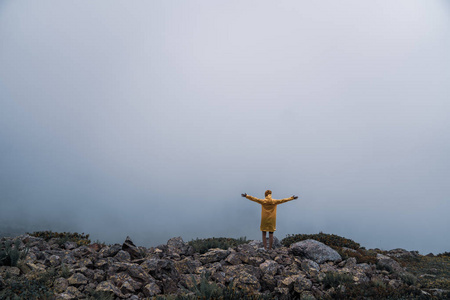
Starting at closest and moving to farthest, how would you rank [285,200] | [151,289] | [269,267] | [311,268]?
[151,289] < [269,267] < [311,268] < [285,200]

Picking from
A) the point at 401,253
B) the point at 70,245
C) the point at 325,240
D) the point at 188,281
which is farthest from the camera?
the point at 401,253

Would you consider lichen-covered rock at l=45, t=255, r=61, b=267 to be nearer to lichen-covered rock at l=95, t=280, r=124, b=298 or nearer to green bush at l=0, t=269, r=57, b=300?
green bush at l=0, t=269, r=57, b=300

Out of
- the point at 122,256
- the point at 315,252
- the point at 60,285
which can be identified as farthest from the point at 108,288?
the point at 315,252

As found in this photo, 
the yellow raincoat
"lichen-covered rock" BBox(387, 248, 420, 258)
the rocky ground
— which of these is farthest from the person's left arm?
"lichen-covered rock" BBox(387, 248, 420, 258)

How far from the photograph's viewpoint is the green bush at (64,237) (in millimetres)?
14904

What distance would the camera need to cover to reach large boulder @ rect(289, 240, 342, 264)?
14.6 meters

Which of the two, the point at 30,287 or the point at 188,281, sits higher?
the point at 30,287

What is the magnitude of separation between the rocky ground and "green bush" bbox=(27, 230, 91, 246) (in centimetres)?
72

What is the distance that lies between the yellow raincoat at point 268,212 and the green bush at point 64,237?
8530mm

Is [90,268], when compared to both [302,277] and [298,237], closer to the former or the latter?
[302,277]

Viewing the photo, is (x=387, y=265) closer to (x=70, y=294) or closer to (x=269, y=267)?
(x=269, y=267)

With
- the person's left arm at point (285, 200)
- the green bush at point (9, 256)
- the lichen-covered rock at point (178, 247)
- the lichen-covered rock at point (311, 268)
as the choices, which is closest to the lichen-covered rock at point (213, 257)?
the lichen-covered rock at point (178, 247)

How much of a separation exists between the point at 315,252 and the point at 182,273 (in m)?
6.86

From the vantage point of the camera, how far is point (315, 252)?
1482 centimetres
